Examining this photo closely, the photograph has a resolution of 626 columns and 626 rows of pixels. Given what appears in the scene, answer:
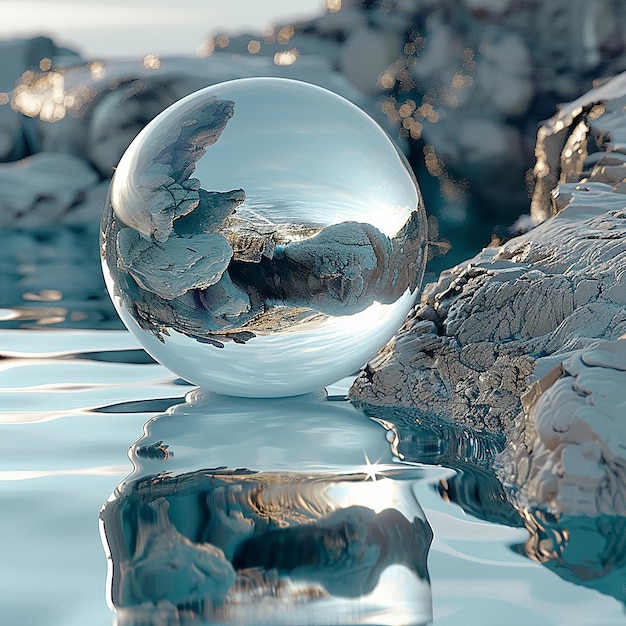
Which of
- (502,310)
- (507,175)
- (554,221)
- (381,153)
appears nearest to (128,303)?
(381,153)

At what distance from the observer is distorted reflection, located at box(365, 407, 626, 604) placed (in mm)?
1757

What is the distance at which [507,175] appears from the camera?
11281mm

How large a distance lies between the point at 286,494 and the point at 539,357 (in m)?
0.88

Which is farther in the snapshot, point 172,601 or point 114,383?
point 114,383

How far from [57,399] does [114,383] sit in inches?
10.1

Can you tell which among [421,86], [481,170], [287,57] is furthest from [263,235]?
[287,57]

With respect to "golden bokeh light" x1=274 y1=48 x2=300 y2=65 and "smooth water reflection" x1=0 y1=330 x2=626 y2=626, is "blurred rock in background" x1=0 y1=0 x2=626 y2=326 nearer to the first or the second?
"golden bokeh light" x1=274 y1=48 x2=300 y2=65

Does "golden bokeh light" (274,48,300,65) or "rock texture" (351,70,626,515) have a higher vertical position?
"golden bokeh light" (274,48,300,65)

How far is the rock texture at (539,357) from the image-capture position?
2.01 m

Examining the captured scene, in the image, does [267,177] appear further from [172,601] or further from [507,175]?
[507,175]

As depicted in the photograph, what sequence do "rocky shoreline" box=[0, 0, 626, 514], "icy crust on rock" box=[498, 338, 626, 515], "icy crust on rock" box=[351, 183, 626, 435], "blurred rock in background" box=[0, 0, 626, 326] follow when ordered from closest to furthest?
"icy crust on rock" box=[498, 338, 626, 515] < "rocky shoreline" box=[0, 0, 626, 514] < "icy crust on rock" box=[351, 183, 626, 435] < "blurred rock in background" box=[0, 0, 626, 326]

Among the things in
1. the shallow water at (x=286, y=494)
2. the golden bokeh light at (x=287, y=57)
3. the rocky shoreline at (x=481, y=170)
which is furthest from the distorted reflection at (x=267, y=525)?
the golden bokeh light at (x=287, y=57)

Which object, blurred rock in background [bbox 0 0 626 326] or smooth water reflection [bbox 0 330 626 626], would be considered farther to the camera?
blurred rock in background [bbox 0 0 626 326]

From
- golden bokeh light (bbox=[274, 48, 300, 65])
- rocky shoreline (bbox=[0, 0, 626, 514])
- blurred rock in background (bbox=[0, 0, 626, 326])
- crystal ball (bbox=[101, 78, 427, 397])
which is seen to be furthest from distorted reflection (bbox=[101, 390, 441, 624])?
golden bokeh light (bbox=[274, 48, 300, 65])
